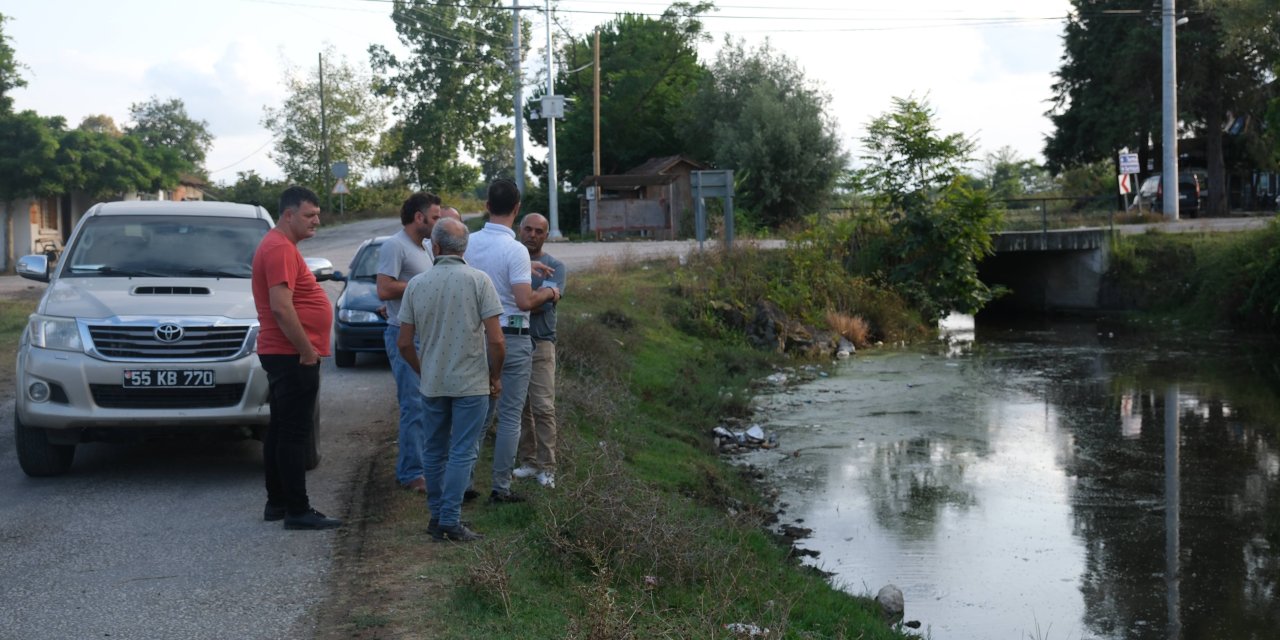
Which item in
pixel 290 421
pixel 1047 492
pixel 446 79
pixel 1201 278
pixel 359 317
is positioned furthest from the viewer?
pixel 446 79

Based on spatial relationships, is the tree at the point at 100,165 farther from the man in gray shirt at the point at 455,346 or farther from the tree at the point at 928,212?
the man in gray shirt at the point at 455,346

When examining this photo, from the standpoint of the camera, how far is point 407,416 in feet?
27.0

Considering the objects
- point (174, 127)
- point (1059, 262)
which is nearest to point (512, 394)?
point (1059, 262)

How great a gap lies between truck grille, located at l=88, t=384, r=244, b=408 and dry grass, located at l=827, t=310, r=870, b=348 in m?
18.3

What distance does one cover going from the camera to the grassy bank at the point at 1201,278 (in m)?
26.8

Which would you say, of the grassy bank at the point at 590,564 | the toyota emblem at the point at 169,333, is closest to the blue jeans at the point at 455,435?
the grassy bank at the point at 590,564

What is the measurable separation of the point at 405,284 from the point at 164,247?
273 cm

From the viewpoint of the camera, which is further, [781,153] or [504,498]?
[781,153]

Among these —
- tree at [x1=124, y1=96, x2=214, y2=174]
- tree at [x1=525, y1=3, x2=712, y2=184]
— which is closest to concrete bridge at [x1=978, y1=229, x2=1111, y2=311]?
tree at [x1=525, y1=3, x2=712, y2=184]

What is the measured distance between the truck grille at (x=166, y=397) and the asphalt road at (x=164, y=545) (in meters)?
0.63

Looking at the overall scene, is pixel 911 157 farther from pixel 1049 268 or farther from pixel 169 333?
pixel 169 333

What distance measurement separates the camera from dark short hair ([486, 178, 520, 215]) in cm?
746

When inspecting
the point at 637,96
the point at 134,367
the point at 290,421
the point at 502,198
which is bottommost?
the point at 290,421

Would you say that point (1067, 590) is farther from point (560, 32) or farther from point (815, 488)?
point (560, 32)
